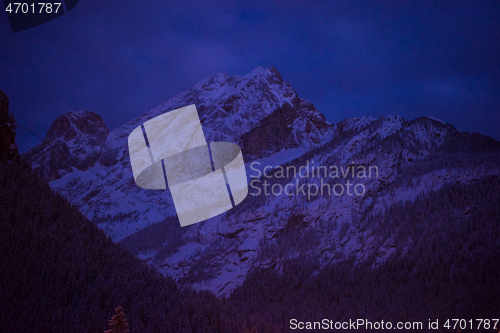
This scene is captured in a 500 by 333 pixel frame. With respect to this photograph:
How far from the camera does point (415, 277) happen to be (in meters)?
83.2

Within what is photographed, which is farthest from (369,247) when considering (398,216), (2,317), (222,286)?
(2,317)

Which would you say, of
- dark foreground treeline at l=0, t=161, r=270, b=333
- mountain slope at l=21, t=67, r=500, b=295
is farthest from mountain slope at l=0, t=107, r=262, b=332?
mountain slope at l=21, t=67, r=500, b=295

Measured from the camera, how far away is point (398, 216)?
110 metres

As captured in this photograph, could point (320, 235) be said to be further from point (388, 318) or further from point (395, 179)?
point (388, 318)

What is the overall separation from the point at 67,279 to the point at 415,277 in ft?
222

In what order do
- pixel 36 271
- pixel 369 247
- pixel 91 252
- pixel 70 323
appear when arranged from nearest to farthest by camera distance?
pixel 70 323
pixel 36 271
pixel 91 252
pixel 369 247

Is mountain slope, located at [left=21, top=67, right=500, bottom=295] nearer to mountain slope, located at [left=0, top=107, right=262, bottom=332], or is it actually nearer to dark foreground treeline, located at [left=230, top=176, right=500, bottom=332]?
dark foreground treeline, located at [left=230, top=176, right=500, bottom=332]

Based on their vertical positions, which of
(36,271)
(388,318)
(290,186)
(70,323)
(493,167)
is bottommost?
(388,318)

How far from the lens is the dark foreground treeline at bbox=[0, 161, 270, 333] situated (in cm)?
4409

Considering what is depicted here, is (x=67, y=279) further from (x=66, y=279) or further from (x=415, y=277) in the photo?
(x=415, y=277)

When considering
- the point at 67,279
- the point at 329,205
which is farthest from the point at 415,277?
the point at 67,279

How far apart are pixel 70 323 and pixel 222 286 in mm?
79131

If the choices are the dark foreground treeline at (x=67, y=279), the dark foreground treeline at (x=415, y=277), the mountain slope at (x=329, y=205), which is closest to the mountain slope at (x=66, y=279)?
the dark foreground treeline at (x=67, y=279)

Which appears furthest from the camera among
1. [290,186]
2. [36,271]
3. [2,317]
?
[290,186]
